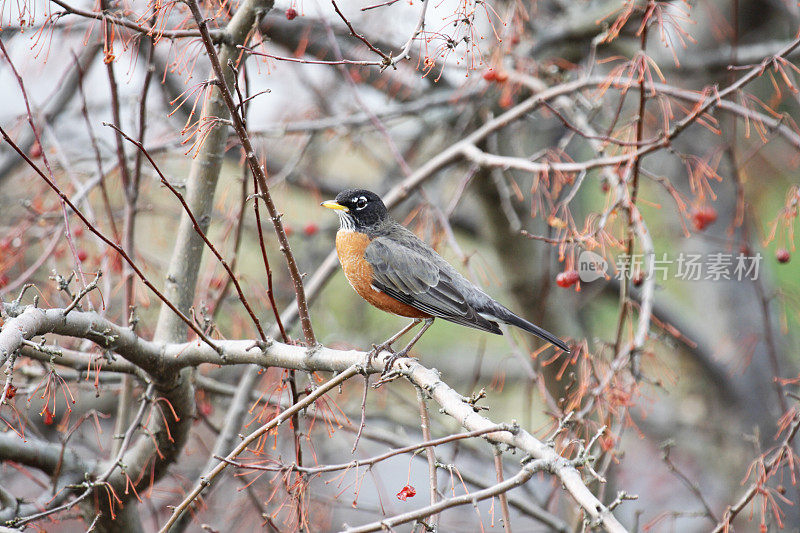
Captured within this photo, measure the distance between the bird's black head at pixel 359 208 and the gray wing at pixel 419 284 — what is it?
11.9 inches

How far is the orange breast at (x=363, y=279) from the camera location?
3791 millimetres

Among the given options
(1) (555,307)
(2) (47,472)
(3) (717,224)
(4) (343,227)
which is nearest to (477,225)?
(1) (555,307)

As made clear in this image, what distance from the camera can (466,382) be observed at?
736cm

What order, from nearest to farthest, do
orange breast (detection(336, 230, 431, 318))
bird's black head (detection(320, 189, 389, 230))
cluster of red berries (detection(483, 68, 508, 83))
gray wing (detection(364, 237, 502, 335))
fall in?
gray wing (detection(364, 237, 502, 335)) < orange breast (detection(336, 230, 431, 318)) < bird's black head (detection(320, 189, 389, 230)) < cluster of red berries (detection(483, 68, 508, 83))

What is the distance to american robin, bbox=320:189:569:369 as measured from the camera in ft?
12.2

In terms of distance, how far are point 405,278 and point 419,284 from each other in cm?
8

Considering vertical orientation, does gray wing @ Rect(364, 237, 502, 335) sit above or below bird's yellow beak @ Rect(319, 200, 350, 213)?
below

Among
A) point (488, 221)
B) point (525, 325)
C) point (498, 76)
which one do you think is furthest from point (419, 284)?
point (488, 221)

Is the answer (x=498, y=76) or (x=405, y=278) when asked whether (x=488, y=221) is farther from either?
(x=405, y=278)

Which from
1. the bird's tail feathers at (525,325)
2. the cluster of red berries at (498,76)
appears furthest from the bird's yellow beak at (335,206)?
the cluster of red berries at (498,76)

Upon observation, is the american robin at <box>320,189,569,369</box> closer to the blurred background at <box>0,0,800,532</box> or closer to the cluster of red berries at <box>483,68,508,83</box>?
the blurred background at <box>0,0,800,532</box>

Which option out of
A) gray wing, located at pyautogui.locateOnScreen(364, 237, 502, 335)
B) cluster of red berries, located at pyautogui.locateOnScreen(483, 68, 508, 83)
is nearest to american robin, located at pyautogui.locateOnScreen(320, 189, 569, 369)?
gray wing, located at pyautogui.locateOnScreen(364, 237, 502, 335)

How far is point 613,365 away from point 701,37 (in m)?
4.64

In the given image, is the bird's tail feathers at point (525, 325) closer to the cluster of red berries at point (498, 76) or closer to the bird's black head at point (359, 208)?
the bird's black head at point (359, 208)
